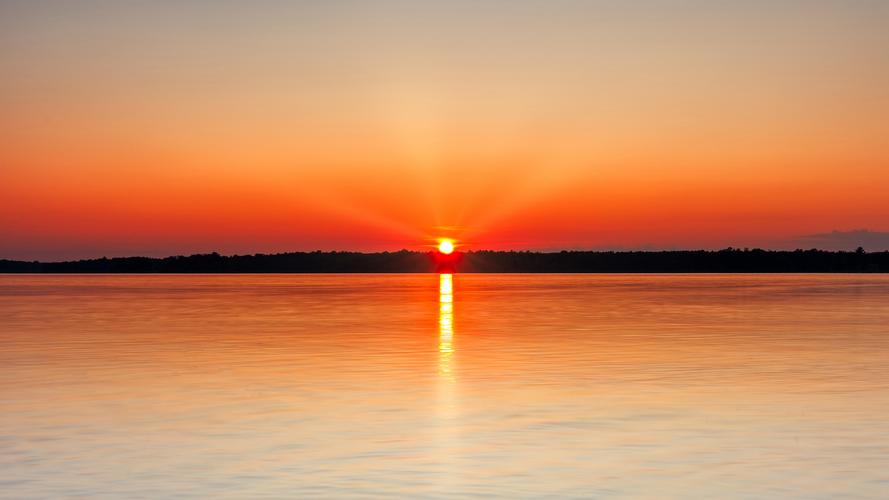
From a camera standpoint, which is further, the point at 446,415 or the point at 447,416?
the point at 446,415

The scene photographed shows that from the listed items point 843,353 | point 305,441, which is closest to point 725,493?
point 305,441

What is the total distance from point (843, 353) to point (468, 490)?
21.2 meters

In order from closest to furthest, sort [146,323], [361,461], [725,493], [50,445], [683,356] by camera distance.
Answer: [725,493]
[361,461]
[50,445]
[683,356]
[146,323]

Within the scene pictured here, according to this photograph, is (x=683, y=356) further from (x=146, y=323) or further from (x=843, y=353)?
(x=146, y=323)

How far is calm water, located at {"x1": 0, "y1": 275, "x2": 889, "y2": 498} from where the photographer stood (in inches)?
532

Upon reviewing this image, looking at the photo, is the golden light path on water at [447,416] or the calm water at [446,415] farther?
the golden light path on water at [447,416]

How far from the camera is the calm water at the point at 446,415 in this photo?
44.4ft

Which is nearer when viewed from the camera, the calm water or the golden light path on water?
the calm water

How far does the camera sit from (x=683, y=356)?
98.7 feet

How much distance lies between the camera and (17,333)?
133 ft

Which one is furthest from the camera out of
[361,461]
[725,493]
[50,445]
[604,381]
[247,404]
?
[604,381]

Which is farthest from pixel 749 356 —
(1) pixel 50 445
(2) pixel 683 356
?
(1) pixel 50 445

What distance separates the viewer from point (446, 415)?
1920 cm

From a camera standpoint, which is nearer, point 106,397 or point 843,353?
point 106,397
